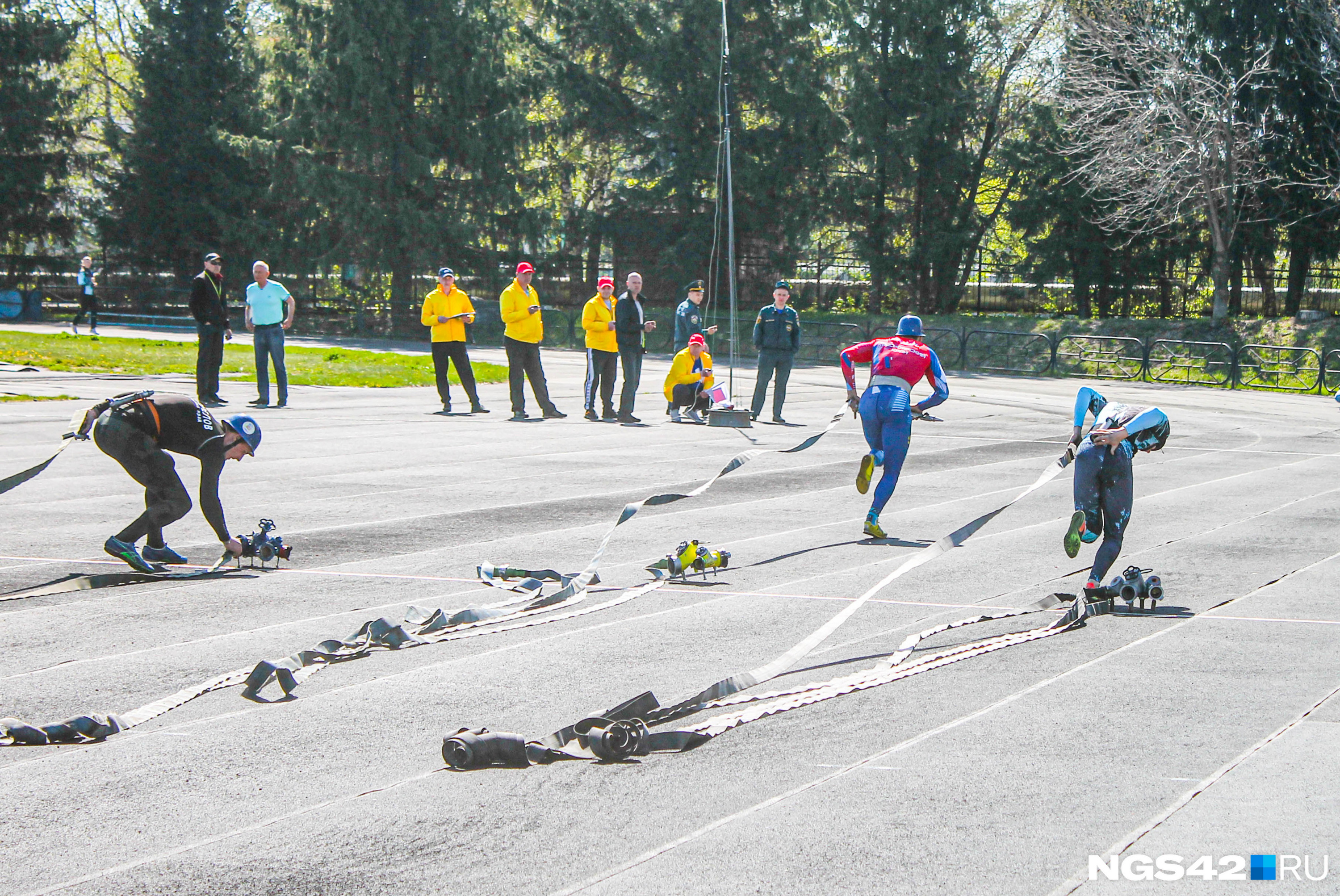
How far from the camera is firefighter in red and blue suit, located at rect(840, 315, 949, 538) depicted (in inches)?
410

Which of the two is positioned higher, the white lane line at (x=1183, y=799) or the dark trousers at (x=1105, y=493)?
the dark trousers at (x=1105, y=493)

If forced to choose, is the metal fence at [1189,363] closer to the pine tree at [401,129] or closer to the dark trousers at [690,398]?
the dark trousers at [690,398]

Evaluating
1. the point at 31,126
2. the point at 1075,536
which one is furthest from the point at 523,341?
the point at 31,126

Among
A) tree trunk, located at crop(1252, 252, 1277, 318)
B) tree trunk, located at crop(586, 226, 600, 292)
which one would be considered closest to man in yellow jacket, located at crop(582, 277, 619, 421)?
tree trunk, located at crop(1252, 252, 1277, 318)

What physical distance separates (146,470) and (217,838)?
14.0ft

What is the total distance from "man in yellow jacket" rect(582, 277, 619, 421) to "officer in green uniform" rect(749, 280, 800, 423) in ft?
6.38

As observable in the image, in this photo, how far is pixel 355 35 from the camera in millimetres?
39031

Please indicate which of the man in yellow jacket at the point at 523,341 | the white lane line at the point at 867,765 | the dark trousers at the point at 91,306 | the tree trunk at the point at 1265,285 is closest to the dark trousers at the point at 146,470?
the white lane line at the point at 867,765

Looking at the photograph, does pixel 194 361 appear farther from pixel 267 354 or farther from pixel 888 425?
pixel 888 425

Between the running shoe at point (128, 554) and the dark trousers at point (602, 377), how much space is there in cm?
1053

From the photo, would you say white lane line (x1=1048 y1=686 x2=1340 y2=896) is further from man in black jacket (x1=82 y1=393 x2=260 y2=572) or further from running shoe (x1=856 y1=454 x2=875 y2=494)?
man in black jacket (x1=82 y1=393 x2=260 y2=572)

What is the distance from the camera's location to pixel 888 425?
10562 millimetres

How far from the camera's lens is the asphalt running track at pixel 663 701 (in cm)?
415

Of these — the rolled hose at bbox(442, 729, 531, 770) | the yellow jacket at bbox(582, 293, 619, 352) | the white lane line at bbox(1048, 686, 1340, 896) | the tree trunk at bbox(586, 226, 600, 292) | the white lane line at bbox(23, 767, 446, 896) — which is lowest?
the white lane line at bbox(23, 767, 446, 896)
